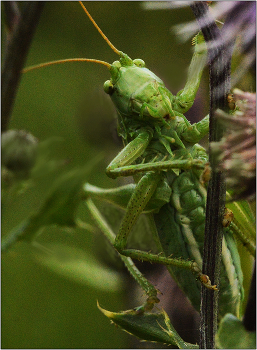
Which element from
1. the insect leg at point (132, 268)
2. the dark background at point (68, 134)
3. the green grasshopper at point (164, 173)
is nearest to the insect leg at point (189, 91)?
the green grasshopper at point (164, 173)

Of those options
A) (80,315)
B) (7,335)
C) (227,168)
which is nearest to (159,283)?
(227,168)

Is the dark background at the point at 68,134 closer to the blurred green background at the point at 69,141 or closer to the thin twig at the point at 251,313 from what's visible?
the blurred green background at the point at 69,141

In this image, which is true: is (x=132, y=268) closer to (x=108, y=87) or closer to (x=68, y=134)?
(x=108, y=87)

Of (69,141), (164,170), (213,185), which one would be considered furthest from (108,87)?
(69,141)

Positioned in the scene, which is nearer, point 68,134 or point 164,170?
point 164,170

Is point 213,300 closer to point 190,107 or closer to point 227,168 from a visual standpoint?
point 227,168

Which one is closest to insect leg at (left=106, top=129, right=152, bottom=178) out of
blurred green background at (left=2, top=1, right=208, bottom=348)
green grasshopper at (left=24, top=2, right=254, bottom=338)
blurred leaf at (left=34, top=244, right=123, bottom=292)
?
green grasshopper at (left=24, top=2, right=254, bottom=338)

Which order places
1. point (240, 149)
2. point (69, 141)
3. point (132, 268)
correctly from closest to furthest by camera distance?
point (240, 149) → point (132, 268) → point (69, 141)
